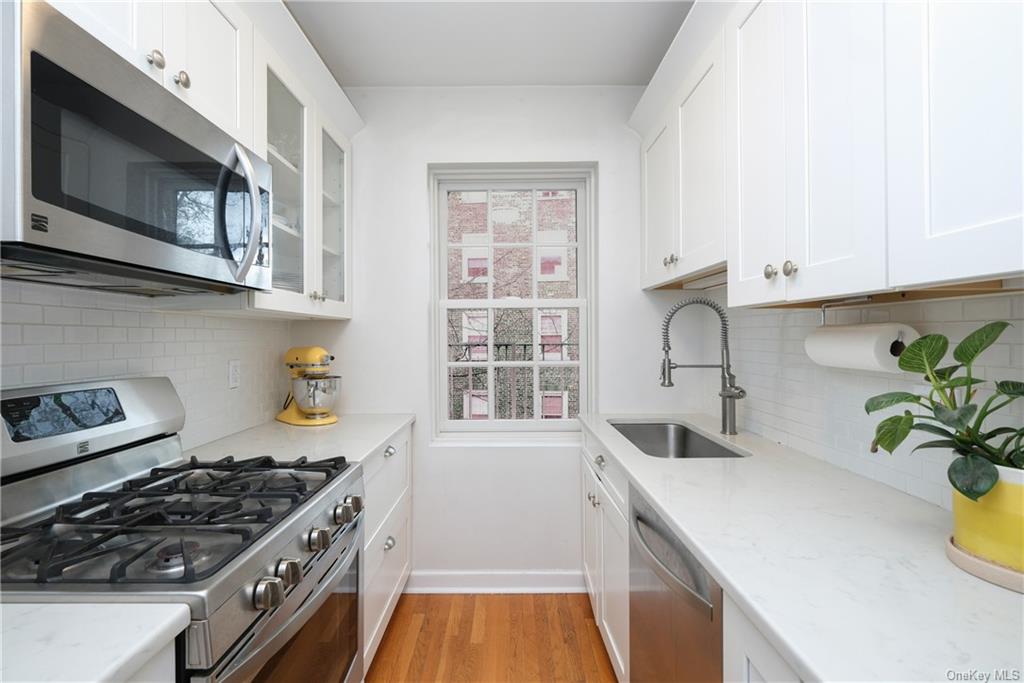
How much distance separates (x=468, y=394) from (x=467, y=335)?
0.33 m

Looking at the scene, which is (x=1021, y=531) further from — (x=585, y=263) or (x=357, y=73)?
(x=357, y=73)

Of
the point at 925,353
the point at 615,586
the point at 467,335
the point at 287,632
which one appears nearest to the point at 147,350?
the point at 287,632

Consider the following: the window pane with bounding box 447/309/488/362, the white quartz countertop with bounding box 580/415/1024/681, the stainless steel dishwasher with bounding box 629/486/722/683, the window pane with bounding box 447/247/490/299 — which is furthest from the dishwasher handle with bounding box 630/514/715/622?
the window pane with bounding box 447/247/490/299

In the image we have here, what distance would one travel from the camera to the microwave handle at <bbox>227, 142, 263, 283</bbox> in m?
1.23

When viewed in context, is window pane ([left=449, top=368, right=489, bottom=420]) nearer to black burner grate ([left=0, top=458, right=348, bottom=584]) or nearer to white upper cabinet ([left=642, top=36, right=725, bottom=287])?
white upper cabinet ([left=642, top=36, right=725, bottom=287])

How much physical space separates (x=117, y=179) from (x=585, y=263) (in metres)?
2.11

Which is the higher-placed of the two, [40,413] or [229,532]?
[40,413]

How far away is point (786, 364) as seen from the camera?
1743 millimetres

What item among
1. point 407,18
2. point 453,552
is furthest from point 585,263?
point 453,552

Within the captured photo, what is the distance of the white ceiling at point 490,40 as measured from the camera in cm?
193

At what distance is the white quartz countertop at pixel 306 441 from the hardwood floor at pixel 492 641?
0.88 m

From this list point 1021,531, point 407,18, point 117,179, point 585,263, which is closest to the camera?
point 1021,531

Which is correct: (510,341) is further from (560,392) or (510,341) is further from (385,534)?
(385,534)

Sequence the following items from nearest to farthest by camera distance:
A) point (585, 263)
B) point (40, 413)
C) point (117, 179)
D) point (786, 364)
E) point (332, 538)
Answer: point (117, 179)
point (40, 413)
point (332, 538)
point (786, 364)
point (585, 263)
